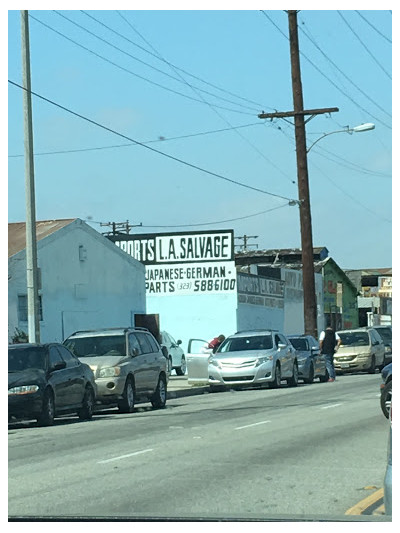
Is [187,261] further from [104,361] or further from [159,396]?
[104,361]

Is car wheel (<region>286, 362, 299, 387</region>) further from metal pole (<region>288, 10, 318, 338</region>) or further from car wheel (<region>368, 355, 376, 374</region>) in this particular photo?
car wheel (<region>368, 355, 376, 374</region>)

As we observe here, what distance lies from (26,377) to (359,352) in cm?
2333

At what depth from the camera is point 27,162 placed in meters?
25.0

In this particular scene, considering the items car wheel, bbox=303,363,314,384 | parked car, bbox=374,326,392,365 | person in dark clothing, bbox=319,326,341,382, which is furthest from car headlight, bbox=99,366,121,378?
parked car, bbox=374,326,392,365

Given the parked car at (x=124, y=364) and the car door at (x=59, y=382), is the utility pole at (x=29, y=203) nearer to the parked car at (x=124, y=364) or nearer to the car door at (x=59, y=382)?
the parked car at (x=124, y=364)

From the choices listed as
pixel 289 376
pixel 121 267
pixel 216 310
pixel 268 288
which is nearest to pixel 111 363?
pixel 289 376

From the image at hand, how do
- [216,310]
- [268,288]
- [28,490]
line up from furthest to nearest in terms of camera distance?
[268,288]
[216,310]
[28,490]

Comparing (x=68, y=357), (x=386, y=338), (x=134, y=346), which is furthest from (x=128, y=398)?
(x=386, y=338)

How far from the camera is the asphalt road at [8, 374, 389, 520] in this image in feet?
34.9

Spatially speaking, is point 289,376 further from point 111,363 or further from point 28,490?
point 28,490

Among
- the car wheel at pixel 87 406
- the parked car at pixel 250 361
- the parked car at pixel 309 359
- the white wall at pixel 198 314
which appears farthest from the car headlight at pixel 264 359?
the white wall at pixel 198 314

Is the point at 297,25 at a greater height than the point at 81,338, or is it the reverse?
the point at 297,25

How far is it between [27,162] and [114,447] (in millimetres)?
9963

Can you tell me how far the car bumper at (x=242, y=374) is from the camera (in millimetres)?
31328
